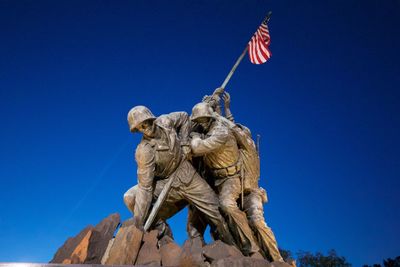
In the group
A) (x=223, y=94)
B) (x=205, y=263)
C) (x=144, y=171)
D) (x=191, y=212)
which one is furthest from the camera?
(x=223, y=94)

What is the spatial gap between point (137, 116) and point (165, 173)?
1.03 metres

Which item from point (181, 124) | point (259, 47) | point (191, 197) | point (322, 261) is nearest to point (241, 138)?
point (181, 124)

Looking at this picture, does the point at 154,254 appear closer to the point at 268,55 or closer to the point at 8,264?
the point at 8,264

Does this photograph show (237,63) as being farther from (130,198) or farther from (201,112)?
(130,198)

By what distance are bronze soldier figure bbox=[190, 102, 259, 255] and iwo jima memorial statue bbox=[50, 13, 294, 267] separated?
0.01 m

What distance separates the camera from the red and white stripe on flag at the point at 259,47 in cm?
932

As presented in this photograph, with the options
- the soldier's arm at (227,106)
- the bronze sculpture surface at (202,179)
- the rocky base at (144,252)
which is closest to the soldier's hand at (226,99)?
the soldier's arm at (227,106)

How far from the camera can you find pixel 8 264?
3311mm

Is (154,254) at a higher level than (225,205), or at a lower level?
lower

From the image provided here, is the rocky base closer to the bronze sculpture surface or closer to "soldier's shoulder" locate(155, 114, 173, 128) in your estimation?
the bronze sculpture surface

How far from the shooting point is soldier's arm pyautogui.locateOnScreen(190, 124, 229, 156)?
18.1 feet

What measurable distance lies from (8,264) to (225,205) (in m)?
3.12

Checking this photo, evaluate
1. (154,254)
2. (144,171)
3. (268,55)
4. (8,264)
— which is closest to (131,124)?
(144,171)

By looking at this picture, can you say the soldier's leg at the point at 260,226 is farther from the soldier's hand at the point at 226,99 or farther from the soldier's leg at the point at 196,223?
the soldier's hand at the point at 226,99
